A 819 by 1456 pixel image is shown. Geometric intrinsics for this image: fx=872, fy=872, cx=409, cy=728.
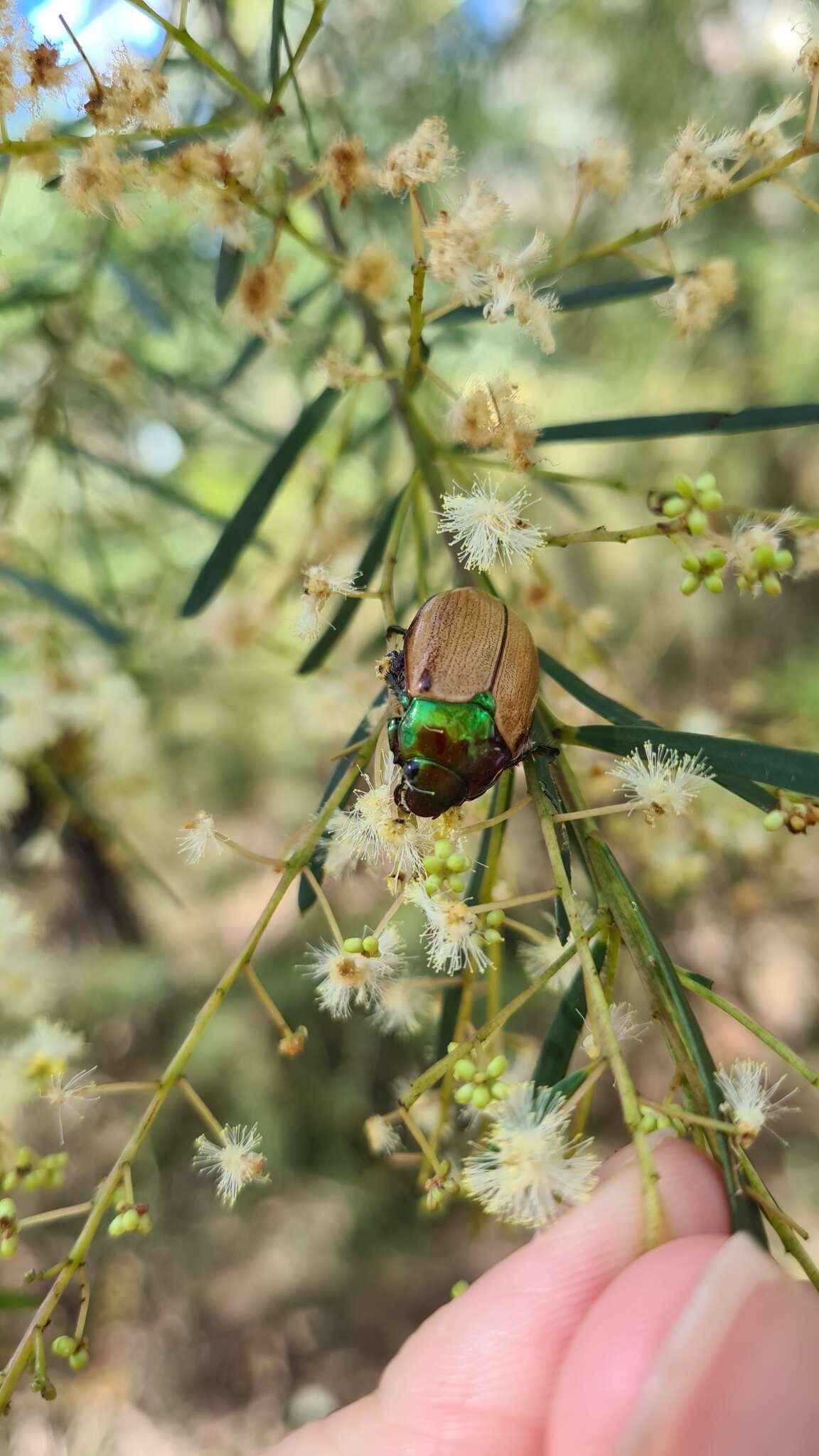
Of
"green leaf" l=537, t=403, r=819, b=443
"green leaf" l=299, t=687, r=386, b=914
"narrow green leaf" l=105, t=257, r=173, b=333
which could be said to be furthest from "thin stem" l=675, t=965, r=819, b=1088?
"narrow green leaf" l=105, t=257, r=173, b=333

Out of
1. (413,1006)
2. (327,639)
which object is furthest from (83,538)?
(413,1006)

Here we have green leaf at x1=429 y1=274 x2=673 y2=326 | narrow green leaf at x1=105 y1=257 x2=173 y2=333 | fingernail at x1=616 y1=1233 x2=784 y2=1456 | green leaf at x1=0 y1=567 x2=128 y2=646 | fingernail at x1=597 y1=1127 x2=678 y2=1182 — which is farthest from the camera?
narrow green leaf at x1=105 y1=257 x2=173 y2=333

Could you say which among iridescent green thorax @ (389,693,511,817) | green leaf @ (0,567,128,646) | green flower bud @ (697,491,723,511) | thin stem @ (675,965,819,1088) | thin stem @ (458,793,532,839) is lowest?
thin stem @ (675,965,819,1088)

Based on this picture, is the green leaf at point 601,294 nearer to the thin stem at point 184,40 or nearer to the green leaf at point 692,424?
the green leaf at point 692,424

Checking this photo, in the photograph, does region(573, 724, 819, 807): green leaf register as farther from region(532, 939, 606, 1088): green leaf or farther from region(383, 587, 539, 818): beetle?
region(532, 939, 606, 1088): green leaf

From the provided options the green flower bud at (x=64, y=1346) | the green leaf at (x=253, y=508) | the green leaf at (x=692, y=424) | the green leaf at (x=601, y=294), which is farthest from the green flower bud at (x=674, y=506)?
the green flower bud at (x=64, y=1346)

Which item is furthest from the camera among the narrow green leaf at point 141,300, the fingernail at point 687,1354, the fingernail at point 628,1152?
the narrow green leaf at point 141,300
